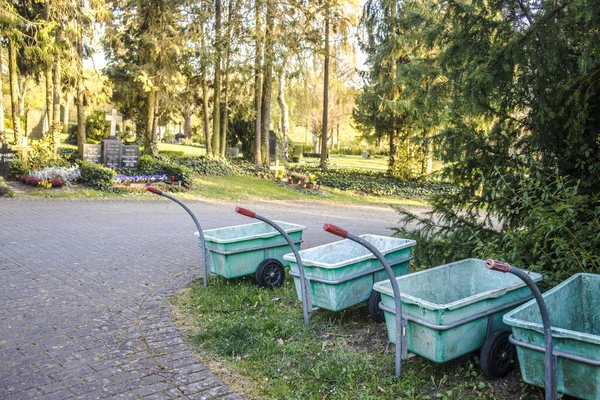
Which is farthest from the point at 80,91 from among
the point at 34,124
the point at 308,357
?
the point at 308,357

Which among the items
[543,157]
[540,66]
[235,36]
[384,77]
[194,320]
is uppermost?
[235,36]

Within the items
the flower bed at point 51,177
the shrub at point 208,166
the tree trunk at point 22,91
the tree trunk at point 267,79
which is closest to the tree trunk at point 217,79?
the shrub at point 208,166

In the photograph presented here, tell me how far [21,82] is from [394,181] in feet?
81.0

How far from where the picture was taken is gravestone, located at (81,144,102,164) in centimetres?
1947

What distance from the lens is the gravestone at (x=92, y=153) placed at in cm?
1947

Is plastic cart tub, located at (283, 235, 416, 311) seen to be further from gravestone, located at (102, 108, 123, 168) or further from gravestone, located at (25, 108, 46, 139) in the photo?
gravestone, located at (25, 108, 46, 139)

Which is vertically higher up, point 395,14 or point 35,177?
point 395,14

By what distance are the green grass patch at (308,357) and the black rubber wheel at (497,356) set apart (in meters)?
0.08

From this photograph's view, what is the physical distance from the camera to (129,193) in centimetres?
1728

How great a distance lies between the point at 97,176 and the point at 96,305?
12473 mm

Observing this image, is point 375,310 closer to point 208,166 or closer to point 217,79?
point 208,166

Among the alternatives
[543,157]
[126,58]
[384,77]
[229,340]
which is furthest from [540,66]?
[126,58]

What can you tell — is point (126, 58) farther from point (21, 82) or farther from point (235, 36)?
A: point (21, 82)

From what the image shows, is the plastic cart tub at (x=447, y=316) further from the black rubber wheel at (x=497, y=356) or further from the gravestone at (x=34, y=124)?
the gravestone at (x=34, y=124)
